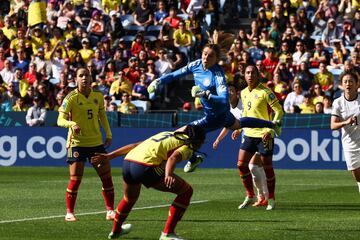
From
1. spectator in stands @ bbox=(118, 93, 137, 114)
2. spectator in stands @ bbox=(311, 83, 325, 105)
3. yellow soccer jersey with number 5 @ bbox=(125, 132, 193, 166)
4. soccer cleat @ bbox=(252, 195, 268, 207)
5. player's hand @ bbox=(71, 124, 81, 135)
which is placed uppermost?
yellow soccer jersey with number 5 @ bbox=(125, 132, 193, 166)

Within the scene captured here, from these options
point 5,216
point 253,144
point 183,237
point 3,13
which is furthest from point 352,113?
point 3,13

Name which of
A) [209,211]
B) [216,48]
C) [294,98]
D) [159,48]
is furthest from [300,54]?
[216,48]

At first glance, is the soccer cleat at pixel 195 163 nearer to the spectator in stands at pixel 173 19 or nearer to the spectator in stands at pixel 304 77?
the spectator in stands at pixel 304 77

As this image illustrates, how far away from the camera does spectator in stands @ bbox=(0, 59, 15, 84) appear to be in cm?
Answer: 3409

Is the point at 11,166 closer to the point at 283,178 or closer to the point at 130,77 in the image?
the point at 130,77

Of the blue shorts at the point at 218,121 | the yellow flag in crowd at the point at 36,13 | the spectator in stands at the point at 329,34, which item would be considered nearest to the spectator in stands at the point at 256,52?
the spectator in stands at the point at 329,34

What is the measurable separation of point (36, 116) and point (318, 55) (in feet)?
27.7

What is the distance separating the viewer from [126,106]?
30703 millimetres

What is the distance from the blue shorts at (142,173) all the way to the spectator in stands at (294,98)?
1753cm

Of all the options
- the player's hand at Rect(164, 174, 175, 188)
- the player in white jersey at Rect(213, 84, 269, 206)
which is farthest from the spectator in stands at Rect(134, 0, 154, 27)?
the player's hand at Rect(164, 174, 175, 188)

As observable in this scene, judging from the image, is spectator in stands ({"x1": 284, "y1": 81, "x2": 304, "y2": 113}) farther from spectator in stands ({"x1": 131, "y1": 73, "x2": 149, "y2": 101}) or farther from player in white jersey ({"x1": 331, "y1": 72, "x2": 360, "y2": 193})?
player in white jersey ({"x1": 331, "y1": 72, "x2": 360, "y2": 193})

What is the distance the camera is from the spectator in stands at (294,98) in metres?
29.8

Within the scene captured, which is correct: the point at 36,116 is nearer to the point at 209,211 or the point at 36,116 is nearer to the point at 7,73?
the point at 7,73

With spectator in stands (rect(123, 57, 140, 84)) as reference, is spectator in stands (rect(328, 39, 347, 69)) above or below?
above
